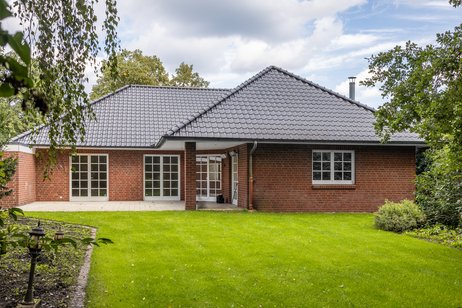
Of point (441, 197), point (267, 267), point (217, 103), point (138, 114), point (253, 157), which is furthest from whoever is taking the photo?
point (138, 114)

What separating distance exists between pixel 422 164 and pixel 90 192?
14670 mm

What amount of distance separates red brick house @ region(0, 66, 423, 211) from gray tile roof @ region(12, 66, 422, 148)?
44 mm

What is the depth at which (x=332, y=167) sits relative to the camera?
17.8 m

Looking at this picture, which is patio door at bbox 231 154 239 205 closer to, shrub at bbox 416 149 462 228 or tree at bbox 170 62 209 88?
shrub at bbox 416 149 462 228

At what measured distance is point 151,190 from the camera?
2166 centimetres

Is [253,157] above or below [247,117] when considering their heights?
below

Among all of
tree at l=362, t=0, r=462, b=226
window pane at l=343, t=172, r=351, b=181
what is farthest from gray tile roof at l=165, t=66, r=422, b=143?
tree at l=362, t=0, r=462, b=226

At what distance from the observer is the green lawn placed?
243 inches

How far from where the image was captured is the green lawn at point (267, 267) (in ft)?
20.3

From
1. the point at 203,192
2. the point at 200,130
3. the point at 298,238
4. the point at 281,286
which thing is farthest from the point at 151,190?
the point at 281,286

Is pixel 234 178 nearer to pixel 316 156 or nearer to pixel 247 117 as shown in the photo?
pixel 247 117

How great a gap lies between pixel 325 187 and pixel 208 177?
6.39m

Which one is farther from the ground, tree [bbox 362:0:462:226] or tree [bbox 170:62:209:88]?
tree [bbox 170:62:209:88]

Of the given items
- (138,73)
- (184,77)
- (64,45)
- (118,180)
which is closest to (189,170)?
(118,180)
